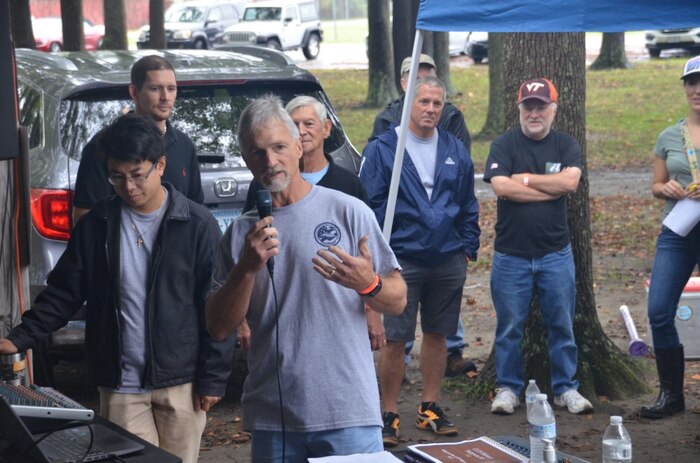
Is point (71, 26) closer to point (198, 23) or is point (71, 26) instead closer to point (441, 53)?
point (441, 53)

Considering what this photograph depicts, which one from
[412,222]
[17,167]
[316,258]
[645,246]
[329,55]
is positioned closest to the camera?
[316,258]

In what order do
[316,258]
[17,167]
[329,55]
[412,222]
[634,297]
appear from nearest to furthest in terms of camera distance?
[316,258] < [17,167] < [412,222] < [634,297] < [329,55]

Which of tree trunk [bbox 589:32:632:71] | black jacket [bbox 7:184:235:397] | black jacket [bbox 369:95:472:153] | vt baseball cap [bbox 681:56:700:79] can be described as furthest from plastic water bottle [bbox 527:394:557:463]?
tree trunk [bbox 589:32:632:71]

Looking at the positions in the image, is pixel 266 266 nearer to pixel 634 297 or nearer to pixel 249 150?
pixel 249 150

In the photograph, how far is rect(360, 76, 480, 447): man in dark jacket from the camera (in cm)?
636

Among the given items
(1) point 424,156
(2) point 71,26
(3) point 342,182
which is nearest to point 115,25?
(2) point 71,26

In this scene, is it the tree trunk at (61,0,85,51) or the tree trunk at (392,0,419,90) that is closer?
the tree trunk at (392,0,419,90)

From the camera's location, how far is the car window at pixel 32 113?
6.54 m

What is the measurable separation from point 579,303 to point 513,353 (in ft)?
2.25

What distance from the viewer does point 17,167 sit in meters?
5.17

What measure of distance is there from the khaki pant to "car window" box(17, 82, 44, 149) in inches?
97.6

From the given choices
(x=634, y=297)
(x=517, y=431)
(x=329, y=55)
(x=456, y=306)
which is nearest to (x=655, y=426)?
(x=517, y=431)

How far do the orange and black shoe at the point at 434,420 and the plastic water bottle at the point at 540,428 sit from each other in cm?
264

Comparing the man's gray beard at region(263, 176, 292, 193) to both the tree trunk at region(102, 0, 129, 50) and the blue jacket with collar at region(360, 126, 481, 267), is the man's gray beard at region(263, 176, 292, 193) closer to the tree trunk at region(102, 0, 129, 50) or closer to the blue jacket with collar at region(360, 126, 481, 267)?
the blue jacket with collar at region(360, 126, 481, 267)
